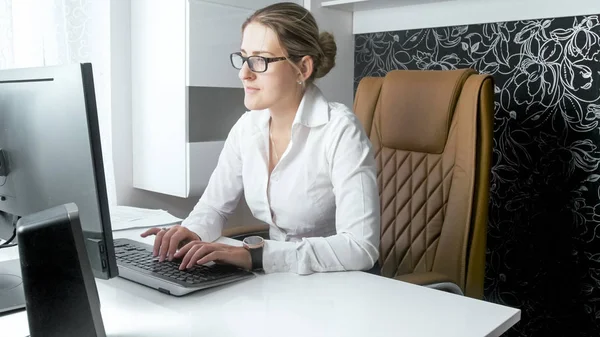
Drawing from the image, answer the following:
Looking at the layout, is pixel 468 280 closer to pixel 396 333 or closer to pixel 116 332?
pixel 396 333

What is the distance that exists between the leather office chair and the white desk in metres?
0.42

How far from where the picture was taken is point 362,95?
1.92 metres

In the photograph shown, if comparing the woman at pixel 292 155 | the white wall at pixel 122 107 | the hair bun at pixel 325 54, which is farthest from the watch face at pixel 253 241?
the white wall at pixel 122 107

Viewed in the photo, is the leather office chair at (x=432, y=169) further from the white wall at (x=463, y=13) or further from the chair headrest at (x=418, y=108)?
the white wall at (x=463, y=13)

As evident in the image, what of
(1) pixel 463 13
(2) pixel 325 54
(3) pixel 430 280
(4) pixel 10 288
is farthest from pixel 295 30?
(1) pixel 463 13

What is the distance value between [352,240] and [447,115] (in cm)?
58

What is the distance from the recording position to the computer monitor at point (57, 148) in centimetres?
85

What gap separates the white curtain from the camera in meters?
1.91

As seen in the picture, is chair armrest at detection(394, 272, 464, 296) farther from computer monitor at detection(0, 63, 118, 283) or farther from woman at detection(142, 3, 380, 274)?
computer monitor at detection(0, 63, 118, 283)

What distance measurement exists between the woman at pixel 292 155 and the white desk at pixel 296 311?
0.20 m

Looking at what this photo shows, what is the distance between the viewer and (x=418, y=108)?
5.84ft

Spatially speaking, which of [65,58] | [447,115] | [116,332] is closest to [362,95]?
[447,115]

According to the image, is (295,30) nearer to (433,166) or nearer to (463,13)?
(433,166)

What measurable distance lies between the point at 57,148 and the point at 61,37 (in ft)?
4.12
